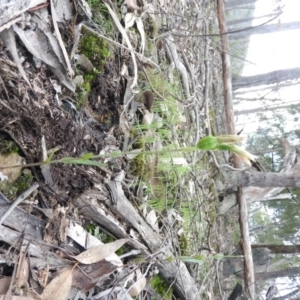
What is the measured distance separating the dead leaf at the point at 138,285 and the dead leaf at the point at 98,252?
0.18 metres

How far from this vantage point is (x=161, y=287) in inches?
65.8

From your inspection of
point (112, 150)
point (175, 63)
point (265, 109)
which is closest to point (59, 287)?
point (112, 150)

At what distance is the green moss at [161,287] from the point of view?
5.29ft

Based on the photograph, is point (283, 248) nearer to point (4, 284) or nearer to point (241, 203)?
point (241, 203)

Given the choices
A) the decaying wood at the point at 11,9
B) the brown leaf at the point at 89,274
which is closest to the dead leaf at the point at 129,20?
the decaying wood at the point at 11,9

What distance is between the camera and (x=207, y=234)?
2.22 metres

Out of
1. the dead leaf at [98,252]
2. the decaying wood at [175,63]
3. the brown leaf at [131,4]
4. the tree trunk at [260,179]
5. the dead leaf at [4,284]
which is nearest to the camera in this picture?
the dead leaf at [4,284]

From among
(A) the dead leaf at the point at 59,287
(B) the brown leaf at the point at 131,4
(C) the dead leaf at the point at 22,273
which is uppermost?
(B) the brown leaf at the point at 131,4

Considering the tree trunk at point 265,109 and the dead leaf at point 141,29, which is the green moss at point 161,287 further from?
the tree trunk at point 265,109

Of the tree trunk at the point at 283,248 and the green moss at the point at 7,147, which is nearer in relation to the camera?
the green moss at the point at 7,147

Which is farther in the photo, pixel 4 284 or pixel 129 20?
pixel 129 20

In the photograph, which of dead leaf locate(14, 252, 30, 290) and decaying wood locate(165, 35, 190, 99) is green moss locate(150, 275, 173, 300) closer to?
dead leaf locate(14, 252, 30, 290)

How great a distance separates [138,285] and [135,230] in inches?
7.6

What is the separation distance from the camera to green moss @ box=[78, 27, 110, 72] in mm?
1333
